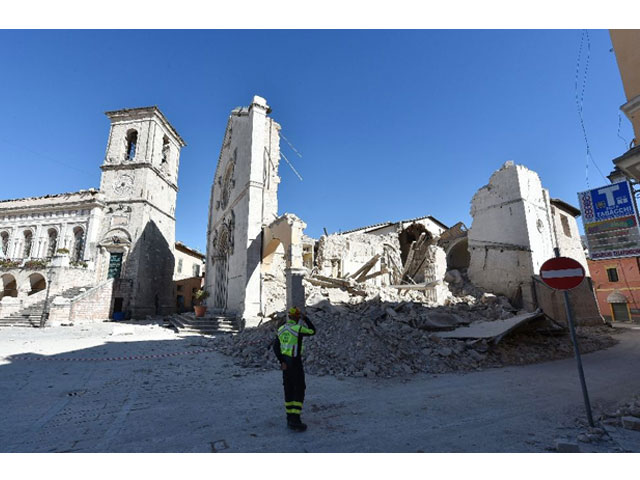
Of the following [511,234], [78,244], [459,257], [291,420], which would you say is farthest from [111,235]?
[511,234]

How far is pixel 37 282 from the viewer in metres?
23.1

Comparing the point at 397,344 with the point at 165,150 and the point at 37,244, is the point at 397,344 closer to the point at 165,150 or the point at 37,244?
the point at 165,150

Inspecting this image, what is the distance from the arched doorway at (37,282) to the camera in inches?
859

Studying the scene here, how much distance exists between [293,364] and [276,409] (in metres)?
0.86

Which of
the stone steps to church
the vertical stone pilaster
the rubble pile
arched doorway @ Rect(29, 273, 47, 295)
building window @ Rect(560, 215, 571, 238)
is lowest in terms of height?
the rubble pile

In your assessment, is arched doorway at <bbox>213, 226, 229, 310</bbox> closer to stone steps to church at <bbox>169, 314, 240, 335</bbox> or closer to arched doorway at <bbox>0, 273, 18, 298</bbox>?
stone steps to church at <bbox>169, 314, 240, 335</bbox>

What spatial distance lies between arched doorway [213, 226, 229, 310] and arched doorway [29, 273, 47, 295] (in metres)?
14.8

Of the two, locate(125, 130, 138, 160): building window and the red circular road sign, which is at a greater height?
locate(125, 130, 138, 160): building window

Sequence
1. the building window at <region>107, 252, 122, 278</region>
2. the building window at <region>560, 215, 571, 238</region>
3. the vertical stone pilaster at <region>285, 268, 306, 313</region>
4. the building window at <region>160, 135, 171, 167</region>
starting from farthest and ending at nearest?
the building window at <region>160, 135, 171, 167</region>, the building window at <region>107, 252, 122, 278</region>, the building window at <region>560, 215, 571, 238</region>, the vertical stone pilaster at <region>285, 268, 306, 313</region>

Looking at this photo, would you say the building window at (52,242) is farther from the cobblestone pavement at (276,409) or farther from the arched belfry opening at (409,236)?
the arched belfry opening at (409,236)

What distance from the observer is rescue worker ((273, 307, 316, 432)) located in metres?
3.20

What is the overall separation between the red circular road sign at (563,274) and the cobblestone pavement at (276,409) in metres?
1.55

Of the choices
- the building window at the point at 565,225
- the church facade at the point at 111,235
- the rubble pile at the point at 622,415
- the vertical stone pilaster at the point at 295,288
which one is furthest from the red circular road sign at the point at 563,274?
the church facade at the point at 111,235

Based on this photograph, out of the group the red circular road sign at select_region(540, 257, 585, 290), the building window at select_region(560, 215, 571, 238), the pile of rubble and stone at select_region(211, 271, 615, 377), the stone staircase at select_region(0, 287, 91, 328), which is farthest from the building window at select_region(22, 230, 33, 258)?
the building window at select_region(560, 215, 571, 238)
